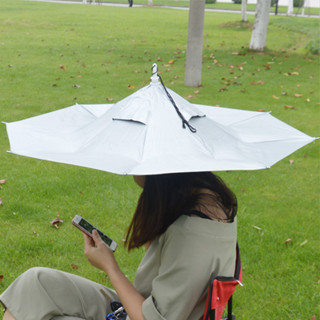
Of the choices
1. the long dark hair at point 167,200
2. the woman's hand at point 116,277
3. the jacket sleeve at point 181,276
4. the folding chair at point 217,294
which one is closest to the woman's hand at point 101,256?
the woman's hand at point 116,277

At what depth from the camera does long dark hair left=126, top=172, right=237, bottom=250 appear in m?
1.88

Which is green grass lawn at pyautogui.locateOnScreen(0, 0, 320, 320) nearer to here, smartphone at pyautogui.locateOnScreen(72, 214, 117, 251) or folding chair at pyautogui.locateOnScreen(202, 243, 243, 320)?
smartphone at pyautogui.locateOnScreen(72, 214, 117, 251)

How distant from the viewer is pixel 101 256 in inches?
82.3

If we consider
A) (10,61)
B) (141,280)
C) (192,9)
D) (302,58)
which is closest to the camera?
(141,280)

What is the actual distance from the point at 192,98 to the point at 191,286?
6.65 meters

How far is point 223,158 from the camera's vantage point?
1807 mm

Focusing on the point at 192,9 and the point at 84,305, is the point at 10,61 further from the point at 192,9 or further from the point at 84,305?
the point at 84,305

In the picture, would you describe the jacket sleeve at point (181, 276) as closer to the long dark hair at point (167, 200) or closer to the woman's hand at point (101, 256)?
the long dark hair at point (167, 200)

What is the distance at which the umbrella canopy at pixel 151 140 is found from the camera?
1.69 meters

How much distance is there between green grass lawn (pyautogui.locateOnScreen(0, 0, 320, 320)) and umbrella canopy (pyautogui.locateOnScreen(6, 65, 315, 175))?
→ 158 cm

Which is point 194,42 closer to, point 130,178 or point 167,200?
point 130,178

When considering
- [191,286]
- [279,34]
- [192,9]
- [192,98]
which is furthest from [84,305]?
[279,34]

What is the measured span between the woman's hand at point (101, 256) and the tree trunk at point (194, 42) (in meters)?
7.00

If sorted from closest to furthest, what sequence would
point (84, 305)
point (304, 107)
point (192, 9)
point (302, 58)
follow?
point (84, 305)
point (304, 107)
point (192, 9)
point (302, 58)
